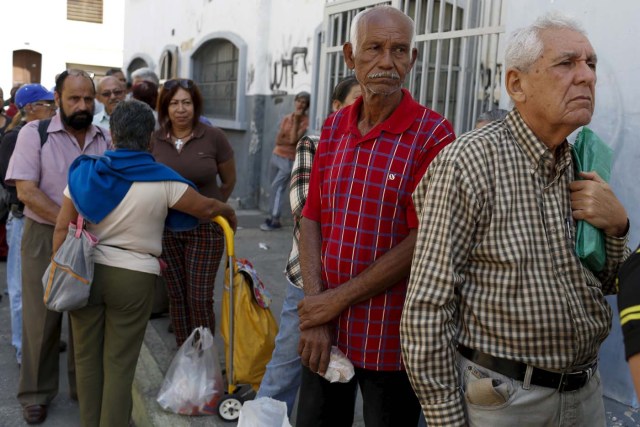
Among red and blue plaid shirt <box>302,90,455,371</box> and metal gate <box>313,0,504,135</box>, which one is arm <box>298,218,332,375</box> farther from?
metal gate <box>313,0,504,135</box>

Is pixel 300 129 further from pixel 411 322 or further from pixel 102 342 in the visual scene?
pixel 411 322

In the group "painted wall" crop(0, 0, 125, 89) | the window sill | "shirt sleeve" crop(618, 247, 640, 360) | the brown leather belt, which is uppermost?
"painted wall" crop(0, 0, 125, 89)

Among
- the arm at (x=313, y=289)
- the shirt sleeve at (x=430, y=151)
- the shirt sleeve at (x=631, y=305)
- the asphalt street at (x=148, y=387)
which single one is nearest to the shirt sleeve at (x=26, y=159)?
the asphalt street at (x=148, y=387)

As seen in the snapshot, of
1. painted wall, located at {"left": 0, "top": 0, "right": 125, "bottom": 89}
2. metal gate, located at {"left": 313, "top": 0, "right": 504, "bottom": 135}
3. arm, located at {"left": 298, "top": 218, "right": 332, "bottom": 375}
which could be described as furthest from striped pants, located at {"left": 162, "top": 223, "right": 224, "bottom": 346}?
painted wall, located at {"left": 0, "top": 0, "right": 125, "bottom": 89}

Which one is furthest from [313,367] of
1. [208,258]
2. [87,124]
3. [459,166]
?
[87,124]

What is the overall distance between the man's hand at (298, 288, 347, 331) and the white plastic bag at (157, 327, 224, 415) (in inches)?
63.7

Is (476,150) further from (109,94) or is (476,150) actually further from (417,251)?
(109,94)

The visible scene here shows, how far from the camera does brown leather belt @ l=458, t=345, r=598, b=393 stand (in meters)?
1.76

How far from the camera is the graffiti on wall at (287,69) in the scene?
902 centimetres

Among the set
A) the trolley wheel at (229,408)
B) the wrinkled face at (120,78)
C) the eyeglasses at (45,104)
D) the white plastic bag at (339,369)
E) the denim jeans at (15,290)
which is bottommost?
the trolley wheel at (229,408)

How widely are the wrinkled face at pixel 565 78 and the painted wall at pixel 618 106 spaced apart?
1.71 m

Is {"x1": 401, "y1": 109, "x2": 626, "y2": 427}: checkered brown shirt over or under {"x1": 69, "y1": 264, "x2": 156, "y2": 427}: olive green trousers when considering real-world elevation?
over

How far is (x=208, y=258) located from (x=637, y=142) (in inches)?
98.1

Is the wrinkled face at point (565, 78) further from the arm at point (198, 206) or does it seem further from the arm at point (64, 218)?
the arm at point (64, 218)
